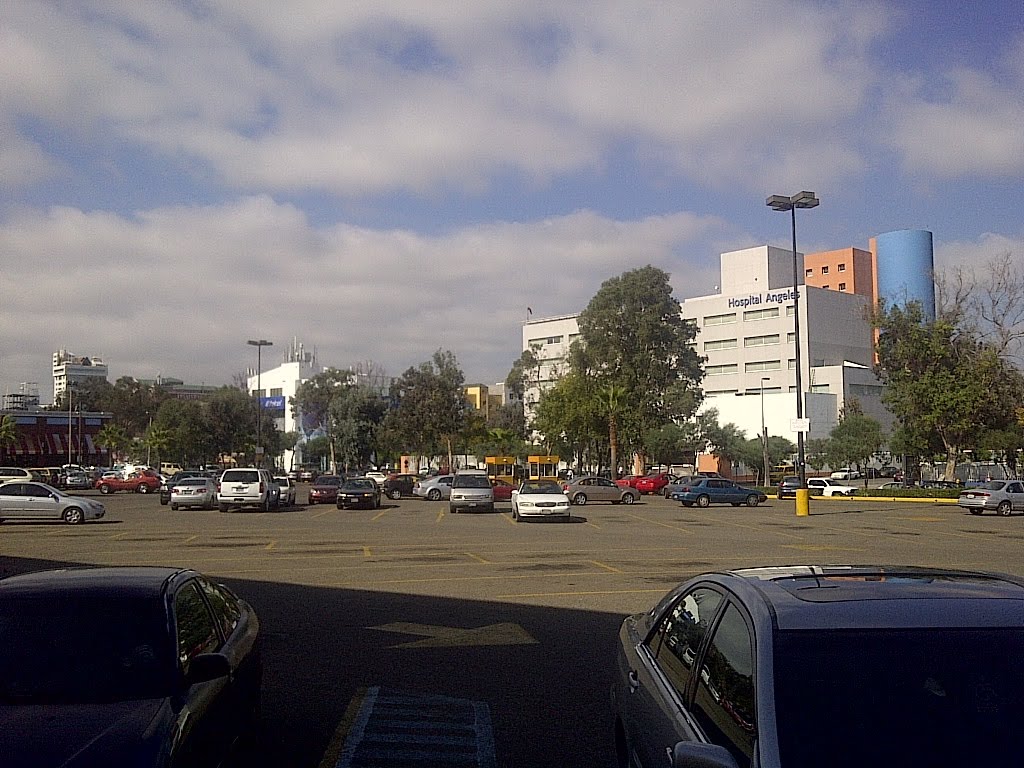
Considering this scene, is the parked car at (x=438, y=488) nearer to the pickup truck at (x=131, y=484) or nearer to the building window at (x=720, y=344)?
the pickup truck at (x=131, y=484)

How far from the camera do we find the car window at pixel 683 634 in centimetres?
478

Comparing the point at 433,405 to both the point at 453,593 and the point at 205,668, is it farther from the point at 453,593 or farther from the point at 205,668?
the point at 205,668

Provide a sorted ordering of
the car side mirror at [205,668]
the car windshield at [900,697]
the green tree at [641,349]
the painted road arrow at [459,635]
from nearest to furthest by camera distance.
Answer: the car windshield at [900,697]
the car side mirror at [205,668]
the painted road arrow at [459,635]
the green tree at [641,349]

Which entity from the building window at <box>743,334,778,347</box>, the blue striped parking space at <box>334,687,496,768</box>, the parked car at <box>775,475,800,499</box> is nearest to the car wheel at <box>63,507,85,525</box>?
the blue striped parking space at <box>334,687,496,768</box>

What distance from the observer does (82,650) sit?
5598mm

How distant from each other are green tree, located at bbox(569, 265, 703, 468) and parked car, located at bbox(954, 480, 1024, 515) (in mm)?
35099

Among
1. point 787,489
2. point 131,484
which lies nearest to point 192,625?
point 787,489

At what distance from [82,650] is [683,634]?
3.32m

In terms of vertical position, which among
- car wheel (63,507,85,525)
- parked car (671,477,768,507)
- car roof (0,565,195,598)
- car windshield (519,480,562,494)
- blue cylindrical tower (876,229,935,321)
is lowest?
parked car (671,477,768,507)

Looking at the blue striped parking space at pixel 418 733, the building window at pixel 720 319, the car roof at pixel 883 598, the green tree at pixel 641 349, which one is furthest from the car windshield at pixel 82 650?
the building window at pixel 720 319

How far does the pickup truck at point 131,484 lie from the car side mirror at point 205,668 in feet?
206

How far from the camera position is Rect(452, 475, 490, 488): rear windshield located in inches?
1586

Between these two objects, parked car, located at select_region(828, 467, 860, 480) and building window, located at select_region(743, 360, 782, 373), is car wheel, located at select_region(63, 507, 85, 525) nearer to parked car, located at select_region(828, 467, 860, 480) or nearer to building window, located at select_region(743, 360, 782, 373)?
parked car, located at select_region(828, 467, 860, 480)

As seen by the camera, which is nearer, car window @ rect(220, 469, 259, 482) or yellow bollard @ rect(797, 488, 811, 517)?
yellow bollard @ rect(797, 488, 811, 517)
